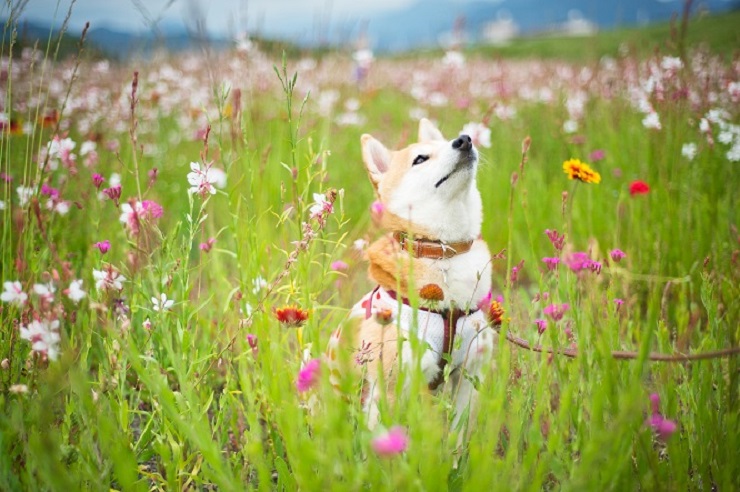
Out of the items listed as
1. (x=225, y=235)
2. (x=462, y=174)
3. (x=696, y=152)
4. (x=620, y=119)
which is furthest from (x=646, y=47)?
(x=225, y=235)

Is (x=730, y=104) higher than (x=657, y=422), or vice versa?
(x=730, y=104)

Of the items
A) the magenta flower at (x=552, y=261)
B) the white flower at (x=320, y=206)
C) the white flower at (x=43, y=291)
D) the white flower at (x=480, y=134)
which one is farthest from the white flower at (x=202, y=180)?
the white flower at (x=480, y=134)

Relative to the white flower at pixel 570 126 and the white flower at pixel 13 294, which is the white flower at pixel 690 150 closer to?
the white flower at pixel 570 126

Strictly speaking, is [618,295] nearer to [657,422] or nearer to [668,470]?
[668,470]

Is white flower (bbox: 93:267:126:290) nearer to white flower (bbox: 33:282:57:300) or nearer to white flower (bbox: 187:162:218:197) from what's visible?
white flower (bbox: 33:282:57:300)

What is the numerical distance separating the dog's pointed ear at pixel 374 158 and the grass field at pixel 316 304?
297mm

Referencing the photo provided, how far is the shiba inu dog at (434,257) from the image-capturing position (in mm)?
1819

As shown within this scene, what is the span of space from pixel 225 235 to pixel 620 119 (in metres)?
3.85

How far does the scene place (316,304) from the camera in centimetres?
148

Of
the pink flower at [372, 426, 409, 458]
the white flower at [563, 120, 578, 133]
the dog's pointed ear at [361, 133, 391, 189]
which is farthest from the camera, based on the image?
the white flower at [563, 120, 578, 133]

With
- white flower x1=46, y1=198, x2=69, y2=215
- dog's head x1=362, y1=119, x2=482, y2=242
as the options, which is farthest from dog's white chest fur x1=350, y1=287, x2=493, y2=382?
white flower x1=46, y1=198, x2=69, y2=215

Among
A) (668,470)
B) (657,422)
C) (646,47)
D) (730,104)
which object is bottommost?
(668,470)

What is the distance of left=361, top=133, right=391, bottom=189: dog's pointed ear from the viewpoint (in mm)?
2439

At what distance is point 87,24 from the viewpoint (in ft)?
5.25
